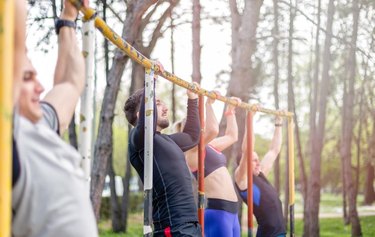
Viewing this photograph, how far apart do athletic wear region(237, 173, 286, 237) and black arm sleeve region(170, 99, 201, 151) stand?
159cm

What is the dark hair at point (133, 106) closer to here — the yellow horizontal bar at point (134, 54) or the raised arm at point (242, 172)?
the yellow horizontal bar at point (134, 54)

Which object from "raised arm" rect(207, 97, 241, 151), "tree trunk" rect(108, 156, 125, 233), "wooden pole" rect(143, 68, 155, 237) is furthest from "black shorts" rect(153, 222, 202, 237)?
"tree trunk" rect(108, 156, 125, 233)

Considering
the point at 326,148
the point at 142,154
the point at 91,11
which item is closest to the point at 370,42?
the point at 142,154

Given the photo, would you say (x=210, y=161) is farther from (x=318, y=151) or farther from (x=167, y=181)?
(x=318, y=151)

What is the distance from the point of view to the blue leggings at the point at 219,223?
403cm

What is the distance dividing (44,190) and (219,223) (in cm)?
283

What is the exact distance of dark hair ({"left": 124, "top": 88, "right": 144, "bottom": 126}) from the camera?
118 inches

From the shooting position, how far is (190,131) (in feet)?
11.0

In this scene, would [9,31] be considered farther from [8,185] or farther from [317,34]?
[317,34]

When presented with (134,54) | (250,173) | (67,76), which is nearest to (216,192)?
(250,173)

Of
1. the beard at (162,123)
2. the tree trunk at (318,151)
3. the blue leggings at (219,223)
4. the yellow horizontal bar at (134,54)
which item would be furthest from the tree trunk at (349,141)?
the beard at (162,123)

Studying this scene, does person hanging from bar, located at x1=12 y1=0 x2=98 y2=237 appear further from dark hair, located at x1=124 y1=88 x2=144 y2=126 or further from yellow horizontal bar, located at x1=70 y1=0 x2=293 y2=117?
dark hair, located at x1=124 y1=88 x2=144 y2=126

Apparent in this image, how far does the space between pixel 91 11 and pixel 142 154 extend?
107cm

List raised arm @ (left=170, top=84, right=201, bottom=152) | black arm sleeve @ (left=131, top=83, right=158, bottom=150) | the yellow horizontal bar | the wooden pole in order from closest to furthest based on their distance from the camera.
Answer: the yellow horizontal bar, the wooden pole, black arm sleeve @ (left=131, top=83, right=158, bottom=150), raised arm @ (left=170, top=84, right=201, bottom=152)
